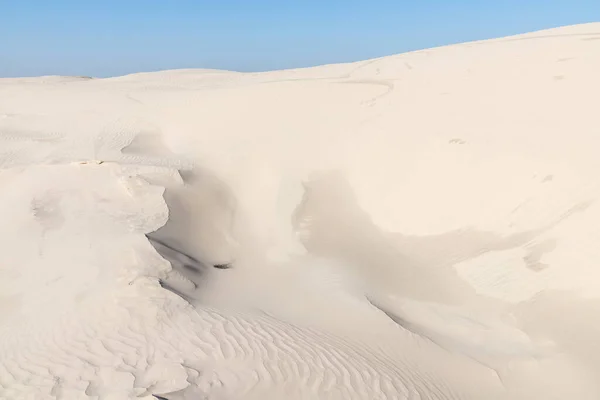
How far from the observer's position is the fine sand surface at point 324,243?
4277 mm

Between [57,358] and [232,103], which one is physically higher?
[232,103]

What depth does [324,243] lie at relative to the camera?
7195 mm

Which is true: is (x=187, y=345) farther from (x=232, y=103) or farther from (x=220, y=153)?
(x=232, y=103)

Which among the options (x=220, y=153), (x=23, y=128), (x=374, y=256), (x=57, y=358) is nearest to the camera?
(x=57, y=358)

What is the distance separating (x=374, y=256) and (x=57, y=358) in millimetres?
3987

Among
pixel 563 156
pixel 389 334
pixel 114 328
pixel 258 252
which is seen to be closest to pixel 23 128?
pixel 258 252

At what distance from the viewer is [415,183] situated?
25.4ft

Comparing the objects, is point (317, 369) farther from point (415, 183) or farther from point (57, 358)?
point (415, 183)

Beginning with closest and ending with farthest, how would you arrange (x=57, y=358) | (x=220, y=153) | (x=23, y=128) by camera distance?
1. (x=57, y=358)
2. (x=220, y=153)
3. (x=23, y=128)

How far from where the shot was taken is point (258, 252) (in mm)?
7012

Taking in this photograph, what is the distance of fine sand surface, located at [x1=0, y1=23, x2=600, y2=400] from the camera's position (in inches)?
168

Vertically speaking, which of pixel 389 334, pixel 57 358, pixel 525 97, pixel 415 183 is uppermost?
pixel 525 97

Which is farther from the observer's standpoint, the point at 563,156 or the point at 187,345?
the point at 563,156

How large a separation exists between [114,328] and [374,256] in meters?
3.50
